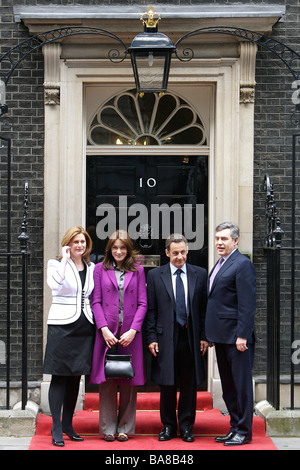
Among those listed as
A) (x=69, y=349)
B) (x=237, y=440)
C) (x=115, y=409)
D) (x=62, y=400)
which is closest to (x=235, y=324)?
(x=237, y=440)

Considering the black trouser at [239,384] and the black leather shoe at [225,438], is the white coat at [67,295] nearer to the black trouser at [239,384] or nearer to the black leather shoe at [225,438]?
the black trouser at [239,384]

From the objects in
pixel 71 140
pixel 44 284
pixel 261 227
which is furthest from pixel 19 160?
pixel 261 227

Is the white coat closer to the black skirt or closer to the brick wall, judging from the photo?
the black skirt

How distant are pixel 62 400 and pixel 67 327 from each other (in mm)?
639

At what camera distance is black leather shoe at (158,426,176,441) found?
6.33 m

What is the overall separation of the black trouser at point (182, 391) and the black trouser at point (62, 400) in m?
0.78

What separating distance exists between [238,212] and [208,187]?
21.0 inches

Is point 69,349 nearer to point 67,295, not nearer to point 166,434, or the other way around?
point 67,295

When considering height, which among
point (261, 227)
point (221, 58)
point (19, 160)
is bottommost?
point (261, 227)

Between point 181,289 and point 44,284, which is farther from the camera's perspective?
point 44,284

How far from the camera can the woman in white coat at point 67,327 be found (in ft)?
20.3

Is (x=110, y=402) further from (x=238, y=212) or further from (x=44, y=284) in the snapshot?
(x=238, y=212)

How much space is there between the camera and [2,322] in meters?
7.70

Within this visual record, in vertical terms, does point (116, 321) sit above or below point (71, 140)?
below
